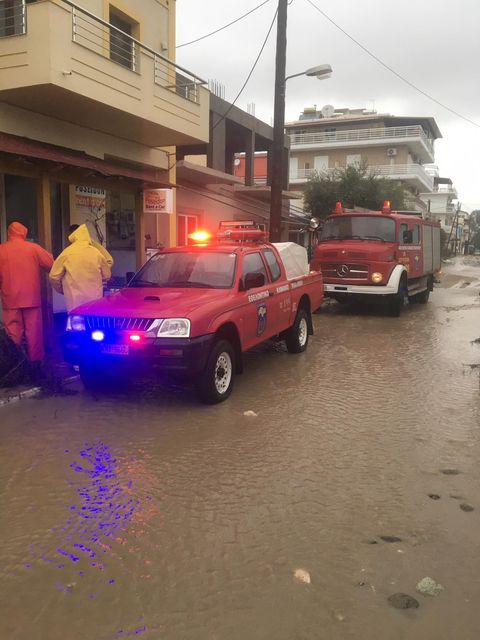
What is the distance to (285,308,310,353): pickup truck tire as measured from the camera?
878 cm

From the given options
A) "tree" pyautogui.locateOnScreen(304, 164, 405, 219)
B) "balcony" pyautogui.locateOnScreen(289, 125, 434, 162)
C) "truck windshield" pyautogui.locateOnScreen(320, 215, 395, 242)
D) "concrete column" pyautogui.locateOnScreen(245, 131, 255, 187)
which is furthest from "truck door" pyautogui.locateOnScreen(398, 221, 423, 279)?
"balcony" pyautogui.locateOnScreen(289, 125, 434, 162)

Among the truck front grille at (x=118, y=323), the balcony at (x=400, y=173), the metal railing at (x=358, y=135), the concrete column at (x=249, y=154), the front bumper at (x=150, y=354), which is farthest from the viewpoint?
the metal railing at (x=358, y=135)

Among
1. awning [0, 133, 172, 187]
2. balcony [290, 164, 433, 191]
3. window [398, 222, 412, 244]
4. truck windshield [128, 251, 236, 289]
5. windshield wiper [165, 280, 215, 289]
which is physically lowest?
windshield wiper [165, 280, 215, 289]

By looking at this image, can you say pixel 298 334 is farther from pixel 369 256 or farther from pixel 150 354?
pixel 369 256

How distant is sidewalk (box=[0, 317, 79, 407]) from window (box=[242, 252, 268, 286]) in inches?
99.8

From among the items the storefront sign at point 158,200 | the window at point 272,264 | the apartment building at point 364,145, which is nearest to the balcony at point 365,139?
the apartment building at point 364,145

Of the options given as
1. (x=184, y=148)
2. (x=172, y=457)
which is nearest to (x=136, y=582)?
(x=172, y=457)

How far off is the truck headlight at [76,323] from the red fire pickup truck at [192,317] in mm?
11

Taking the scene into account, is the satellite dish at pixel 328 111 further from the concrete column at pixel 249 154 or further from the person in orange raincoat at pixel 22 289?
the person in orange raincoat at pixel 22 289

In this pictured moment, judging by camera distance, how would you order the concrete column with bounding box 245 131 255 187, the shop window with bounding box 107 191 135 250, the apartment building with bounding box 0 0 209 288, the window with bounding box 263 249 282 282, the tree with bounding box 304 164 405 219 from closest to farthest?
the window with bounding box 263 249 282 282
the apartment building with bounding box 0 0 209 288
the shop window with bounding box 107 191 135 250
the concrete column with bounding box 245 131 255 187
the tree with bounding box 304 164 405 219

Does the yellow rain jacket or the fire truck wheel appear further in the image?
the fire truck wheel

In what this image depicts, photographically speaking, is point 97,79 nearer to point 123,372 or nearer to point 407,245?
point 123,372

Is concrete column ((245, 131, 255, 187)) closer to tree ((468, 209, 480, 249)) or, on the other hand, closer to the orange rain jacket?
the orange rain jacket

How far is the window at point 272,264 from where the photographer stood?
796 cm
